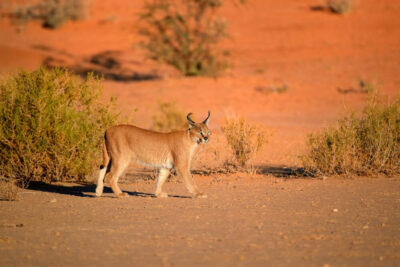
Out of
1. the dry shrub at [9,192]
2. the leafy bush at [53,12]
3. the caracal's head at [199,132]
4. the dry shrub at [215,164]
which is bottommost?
the dry shrub at [9,192]

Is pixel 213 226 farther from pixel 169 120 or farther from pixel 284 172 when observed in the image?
pixel 169 120

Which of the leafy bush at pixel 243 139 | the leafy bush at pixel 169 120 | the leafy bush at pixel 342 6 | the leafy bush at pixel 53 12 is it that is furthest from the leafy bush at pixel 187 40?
the leafy bush at pixel 53 12

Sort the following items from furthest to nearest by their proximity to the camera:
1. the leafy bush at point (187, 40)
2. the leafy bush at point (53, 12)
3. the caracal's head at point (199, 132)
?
the leafy bush at point (53, 12) → the leafy bush at point (187, 40) → the caracal's head at point (199, 132)

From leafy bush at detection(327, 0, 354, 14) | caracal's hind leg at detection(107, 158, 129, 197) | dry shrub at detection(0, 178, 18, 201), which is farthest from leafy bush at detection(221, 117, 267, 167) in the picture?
leafy bush at detection(327, 0, 354, 14)

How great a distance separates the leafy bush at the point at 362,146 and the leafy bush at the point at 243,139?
1.16 metres

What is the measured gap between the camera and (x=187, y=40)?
30422 mm

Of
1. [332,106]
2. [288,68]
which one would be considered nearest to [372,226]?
[332,106]

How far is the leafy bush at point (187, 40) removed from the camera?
30172mm

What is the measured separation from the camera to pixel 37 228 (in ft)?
24.2

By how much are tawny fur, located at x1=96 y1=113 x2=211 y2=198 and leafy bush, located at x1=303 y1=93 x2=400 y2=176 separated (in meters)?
2.98

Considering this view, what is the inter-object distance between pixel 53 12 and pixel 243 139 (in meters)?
45.0

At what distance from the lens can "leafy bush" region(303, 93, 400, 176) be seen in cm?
Answer: 1108

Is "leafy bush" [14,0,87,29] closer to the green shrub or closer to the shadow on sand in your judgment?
the green shrub

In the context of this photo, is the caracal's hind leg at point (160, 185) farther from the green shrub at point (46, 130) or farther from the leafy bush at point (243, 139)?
the leafy bush at point (243, 139)
